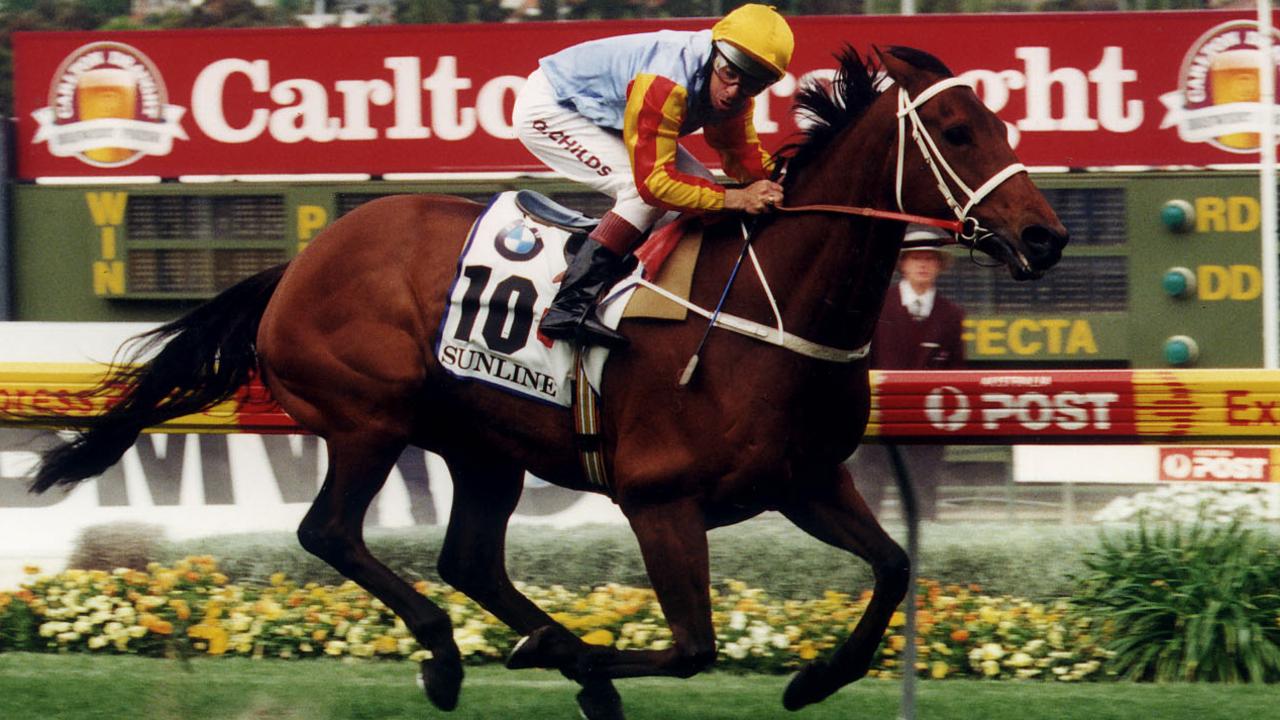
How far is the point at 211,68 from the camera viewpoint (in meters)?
9.21

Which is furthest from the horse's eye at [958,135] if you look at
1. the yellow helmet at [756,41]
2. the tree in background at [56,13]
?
the tree in background at [56,13]

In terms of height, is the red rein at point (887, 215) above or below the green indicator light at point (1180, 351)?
above

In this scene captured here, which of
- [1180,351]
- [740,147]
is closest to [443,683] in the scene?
[740,147]

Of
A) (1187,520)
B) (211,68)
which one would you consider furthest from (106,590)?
(211,68)

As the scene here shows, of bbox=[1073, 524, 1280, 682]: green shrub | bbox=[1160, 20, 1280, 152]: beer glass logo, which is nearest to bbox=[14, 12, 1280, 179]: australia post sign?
bbox=[1160, 20, 1280, 152]: beer glass logo

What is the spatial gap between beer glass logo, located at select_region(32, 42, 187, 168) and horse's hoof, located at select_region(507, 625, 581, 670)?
5.43 metres

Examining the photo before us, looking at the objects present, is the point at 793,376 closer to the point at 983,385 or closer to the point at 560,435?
the point at 560,435

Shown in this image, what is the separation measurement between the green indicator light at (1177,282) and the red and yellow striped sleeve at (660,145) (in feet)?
16.1

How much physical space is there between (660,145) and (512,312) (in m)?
0.62

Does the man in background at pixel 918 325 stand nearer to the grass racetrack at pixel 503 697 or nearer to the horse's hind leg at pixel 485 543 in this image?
the grass racetrack at pixel 503 697

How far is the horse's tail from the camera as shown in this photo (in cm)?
523

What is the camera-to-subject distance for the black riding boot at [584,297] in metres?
4.49

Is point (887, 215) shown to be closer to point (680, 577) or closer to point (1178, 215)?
point (680, 577)

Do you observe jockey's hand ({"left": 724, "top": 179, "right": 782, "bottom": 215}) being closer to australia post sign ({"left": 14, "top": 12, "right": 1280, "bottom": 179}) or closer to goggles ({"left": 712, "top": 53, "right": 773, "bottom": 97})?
goggles ({"left": 712, "top": 53, "right": 773, "bottom": 97})
